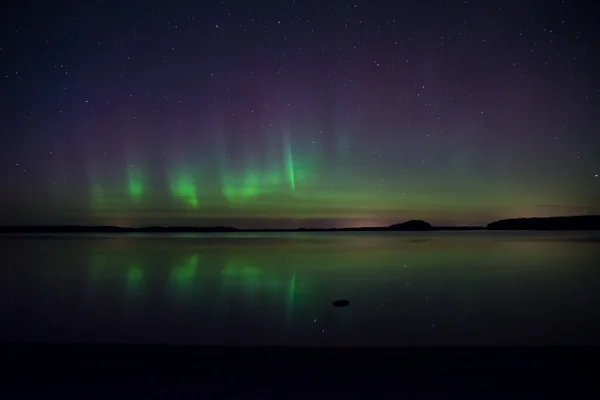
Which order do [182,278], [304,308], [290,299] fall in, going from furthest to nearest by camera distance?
[182,278] < [290,299] < [304,308]

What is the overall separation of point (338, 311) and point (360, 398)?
29.6 ft

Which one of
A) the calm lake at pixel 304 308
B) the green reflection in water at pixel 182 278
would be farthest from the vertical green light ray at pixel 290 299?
the green reflection in water at pixel 182 278

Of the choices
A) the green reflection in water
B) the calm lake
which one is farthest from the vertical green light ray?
the green reflection in water

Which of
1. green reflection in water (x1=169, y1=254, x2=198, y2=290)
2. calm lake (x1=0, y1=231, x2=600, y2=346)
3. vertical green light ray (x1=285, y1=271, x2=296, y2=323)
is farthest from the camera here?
green reflection in water (x1=169, y1=254, x2=198, y2=290)

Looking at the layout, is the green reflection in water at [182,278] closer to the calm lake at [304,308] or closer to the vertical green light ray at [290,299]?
the calm lake at [304,308]

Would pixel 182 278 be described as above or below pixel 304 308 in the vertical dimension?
above

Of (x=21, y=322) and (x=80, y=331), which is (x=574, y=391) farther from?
(x=21, y=322)

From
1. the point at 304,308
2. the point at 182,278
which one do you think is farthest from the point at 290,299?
the point at 182,278

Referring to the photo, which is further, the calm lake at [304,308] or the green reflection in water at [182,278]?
the green reflection in water at [182,278]

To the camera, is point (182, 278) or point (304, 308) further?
point (182, 278)

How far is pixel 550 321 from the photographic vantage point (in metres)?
12.6

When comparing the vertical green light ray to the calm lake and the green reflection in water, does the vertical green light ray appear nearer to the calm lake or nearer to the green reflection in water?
the calm lake

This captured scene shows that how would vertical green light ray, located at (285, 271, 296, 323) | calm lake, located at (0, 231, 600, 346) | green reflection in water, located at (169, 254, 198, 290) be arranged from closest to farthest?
calm lake, located at (0, 231, 600, 346) < vertical green light ray, located at (285, 271, 296, 323) < green reflection in water, located at (169, 254, 198, 290)

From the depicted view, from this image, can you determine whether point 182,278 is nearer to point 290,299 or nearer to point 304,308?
point 290,299
